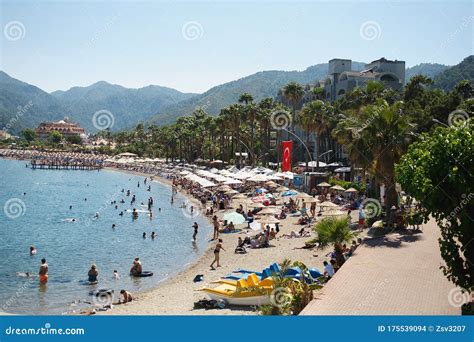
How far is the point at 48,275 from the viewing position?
2400cm

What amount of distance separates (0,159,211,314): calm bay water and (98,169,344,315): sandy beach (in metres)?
1.29

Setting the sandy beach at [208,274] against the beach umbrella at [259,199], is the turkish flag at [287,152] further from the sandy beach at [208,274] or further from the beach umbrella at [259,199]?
the sandy beach at [208,274]

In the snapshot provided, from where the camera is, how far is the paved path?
13258 mm

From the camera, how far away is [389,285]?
15477mm

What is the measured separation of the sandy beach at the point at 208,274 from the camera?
1728cm

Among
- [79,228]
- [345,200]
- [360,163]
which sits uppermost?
[360,163]

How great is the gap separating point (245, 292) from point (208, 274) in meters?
6.66

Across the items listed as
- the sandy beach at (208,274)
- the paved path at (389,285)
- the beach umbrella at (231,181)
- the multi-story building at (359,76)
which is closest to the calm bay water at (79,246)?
the sandy beach at (208,274)

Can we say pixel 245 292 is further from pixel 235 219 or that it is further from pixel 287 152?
pixel 287 152

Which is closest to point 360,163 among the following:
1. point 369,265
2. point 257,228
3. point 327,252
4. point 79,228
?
point 327,252

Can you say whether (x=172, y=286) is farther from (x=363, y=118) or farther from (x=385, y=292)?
(x=363, y=118)

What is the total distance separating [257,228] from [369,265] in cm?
1361

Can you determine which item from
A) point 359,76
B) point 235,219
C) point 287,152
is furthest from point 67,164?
point 235,219

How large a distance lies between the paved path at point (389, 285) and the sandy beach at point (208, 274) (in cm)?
264
